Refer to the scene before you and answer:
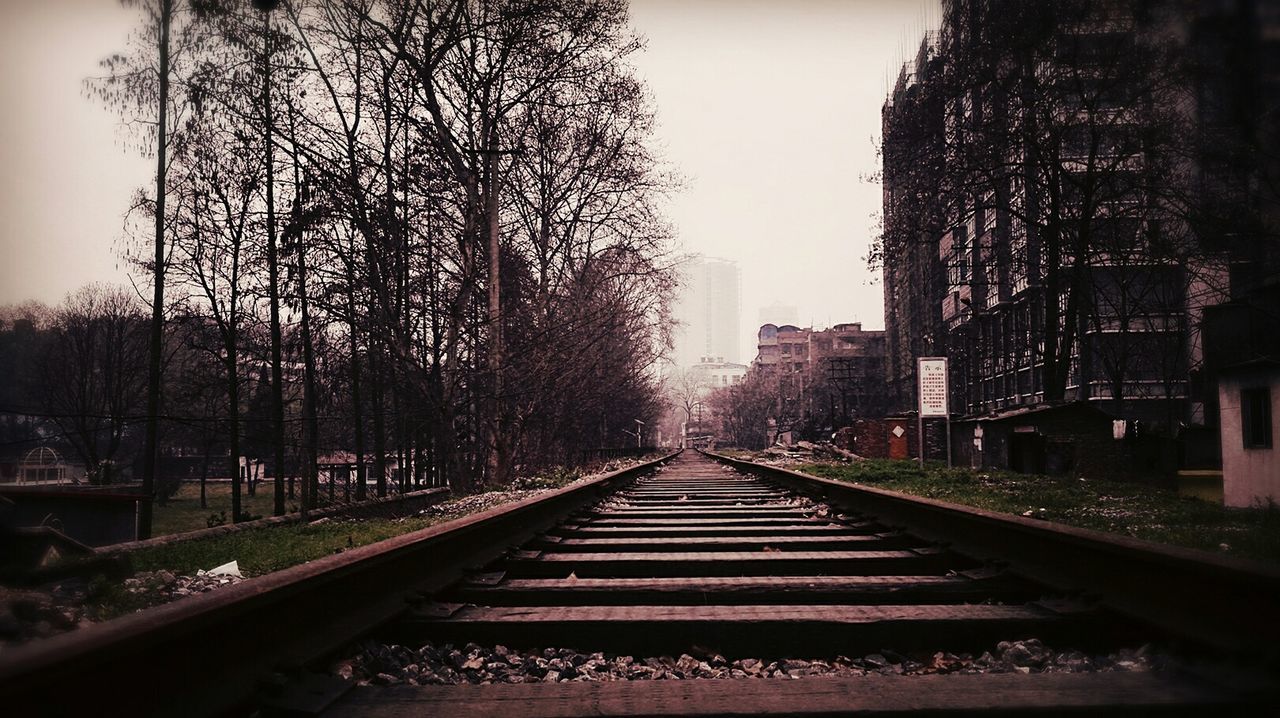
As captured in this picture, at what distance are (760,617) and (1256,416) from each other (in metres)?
15.5

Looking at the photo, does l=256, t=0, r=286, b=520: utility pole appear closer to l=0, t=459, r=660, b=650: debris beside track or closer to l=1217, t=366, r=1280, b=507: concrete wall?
l=0, t=459, r=660, b=650: debris beside track

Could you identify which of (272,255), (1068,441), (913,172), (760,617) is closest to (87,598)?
(760,617)

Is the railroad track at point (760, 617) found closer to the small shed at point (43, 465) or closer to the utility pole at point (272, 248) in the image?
the utility pole at point (272, 248)

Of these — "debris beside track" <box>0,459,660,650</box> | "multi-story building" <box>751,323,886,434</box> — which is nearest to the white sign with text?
"debris beside track" <box>0,459,660,650</box>

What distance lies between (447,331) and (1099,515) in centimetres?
1193

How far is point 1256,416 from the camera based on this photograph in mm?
14547

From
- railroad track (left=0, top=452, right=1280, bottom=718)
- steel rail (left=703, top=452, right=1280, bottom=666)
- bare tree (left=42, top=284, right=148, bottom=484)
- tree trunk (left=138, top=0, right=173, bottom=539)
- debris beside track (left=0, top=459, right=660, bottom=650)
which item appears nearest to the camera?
railroad track (left=0, top=452, right=1280, bottom=718)

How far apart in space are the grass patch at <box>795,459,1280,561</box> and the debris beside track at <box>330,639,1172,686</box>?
3.18 metres

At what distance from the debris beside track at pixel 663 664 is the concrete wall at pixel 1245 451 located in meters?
13.5

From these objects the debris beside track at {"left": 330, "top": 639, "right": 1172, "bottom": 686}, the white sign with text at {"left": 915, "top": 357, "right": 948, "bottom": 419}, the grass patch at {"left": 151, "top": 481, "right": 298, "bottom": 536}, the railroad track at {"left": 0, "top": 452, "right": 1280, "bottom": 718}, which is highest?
the white sign with text at {"left": 915, "top": 357, "right": 948, "bottom": 419}

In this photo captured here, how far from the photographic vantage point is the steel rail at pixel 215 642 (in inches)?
58.7

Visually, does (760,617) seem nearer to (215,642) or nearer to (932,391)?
(215,642)

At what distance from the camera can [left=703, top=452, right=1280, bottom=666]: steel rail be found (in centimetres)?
223

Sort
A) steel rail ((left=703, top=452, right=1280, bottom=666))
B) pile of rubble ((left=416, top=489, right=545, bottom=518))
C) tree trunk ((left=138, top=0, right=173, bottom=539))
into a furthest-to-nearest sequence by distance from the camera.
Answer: tree trunk ((left=138, top=0, right=173, bottom=539)), pile of rubble ((left=416, top=489, right=545, bottom=518)), steel rail ((left=703, top=452, right=1280, bottom=666))
